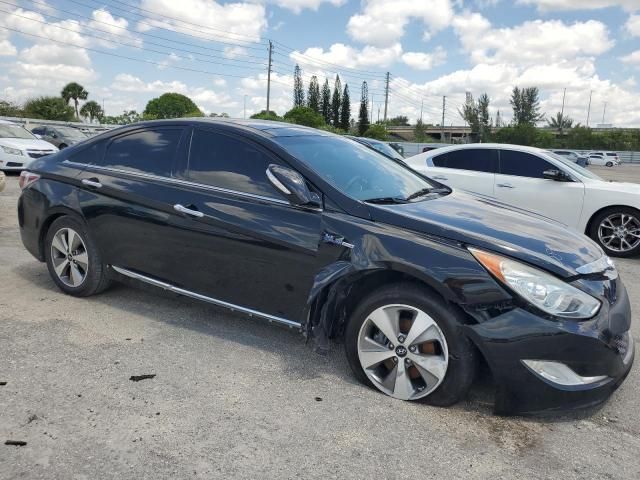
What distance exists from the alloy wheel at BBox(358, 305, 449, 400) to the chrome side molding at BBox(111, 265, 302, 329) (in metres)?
0.51

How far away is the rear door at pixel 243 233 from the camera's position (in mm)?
3385

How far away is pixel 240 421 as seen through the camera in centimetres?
285

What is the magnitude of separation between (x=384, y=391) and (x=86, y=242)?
271 centimetres

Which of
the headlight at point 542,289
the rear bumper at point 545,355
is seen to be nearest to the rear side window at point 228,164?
the headlight at point 542,289

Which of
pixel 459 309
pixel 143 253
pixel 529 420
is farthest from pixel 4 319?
pixel 529 420

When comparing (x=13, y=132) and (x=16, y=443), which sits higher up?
(x=13, y=132)

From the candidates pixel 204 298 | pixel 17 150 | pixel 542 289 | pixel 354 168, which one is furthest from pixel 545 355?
pixel 17 150

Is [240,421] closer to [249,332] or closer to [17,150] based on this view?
[249,332]

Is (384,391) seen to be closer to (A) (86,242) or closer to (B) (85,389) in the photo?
(B) (85,389)

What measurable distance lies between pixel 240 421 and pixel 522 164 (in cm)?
660

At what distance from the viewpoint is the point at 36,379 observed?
10.6 feet

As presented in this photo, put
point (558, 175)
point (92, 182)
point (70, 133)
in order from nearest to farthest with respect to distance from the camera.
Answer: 1. point (92, 182)
2. point (558, 175)
3. point (70, 133)

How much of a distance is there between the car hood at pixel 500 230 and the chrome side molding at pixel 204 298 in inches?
35.5

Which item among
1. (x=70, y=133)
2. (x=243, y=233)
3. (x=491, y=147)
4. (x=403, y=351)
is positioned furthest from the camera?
(x=70, y=133)
